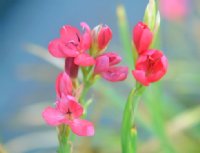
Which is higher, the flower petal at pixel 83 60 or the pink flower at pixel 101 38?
the pink flower at pixel 101 38

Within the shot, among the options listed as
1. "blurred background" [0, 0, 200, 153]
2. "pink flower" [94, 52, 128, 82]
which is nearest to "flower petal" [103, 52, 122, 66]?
"pink flower" [94, 52, 128, 82]

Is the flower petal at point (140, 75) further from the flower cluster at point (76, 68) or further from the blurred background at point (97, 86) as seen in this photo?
the blurred background at point (97, 86)

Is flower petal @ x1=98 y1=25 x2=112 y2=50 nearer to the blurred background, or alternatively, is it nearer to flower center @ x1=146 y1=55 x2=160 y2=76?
flower center @ x1=146 y1=55 x2=160 y2=76

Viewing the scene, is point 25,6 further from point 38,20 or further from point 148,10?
point 148,10

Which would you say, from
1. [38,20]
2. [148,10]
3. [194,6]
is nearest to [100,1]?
[38,20]

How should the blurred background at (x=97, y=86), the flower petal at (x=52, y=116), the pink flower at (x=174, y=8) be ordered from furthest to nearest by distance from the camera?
the pink flower at (x=174, y=8) → the blurred background at (x=97, y=86) → the flower petal at (x=52, y=116)

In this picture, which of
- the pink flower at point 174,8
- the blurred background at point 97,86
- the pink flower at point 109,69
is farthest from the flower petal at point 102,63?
the pink flower at point 174,8

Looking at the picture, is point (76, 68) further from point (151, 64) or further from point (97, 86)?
point (97, 86)
